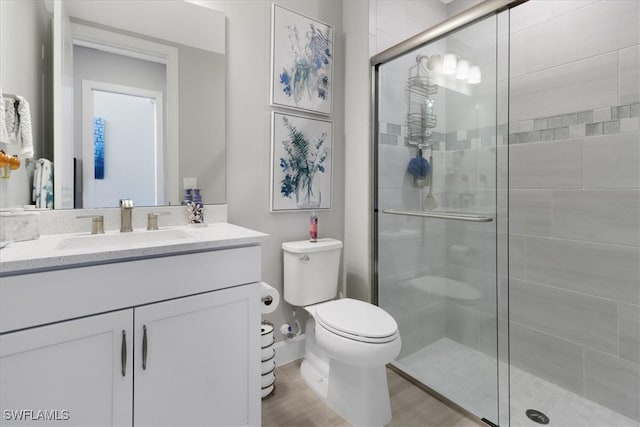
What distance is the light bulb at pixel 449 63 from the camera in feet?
5.34

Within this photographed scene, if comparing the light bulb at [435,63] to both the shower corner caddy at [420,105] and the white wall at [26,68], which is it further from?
the white wall at [26,68]

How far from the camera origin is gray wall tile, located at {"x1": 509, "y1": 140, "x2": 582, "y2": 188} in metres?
1.77

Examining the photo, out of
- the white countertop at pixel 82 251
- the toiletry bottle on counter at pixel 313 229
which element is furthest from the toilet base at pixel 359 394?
the white countertop at pixel 82 251

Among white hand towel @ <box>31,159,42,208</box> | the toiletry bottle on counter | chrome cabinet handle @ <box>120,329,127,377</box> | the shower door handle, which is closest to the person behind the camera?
chrome cabinet handle @ <box>120,329,127,377</box>

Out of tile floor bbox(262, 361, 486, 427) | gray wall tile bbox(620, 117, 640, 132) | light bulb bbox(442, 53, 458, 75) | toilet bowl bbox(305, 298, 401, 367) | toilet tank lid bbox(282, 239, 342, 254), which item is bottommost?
tile floor bbox(262, 361, 486, 427)

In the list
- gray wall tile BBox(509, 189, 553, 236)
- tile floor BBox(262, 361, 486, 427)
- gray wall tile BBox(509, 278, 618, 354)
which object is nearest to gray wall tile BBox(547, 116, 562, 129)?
gray wall tile BBox(509, 189, 553, 236)

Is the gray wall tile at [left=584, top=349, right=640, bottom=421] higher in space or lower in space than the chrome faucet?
lower

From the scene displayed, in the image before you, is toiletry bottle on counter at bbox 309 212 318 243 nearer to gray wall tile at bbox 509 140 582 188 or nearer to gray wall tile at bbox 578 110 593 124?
gray wall tile at bbox 509 140 582 188

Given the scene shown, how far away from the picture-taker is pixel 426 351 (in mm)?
1872

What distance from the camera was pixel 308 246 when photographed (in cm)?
185

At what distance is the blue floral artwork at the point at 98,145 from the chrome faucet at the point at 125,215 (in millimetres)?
172

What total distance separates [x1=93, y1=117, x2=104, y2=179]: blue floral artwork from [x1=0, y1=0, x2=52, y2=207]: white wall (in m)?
0.16

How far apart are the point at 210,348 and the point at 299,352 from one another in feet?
3.30

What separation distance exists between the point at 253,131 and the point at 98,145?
0.75 metres
